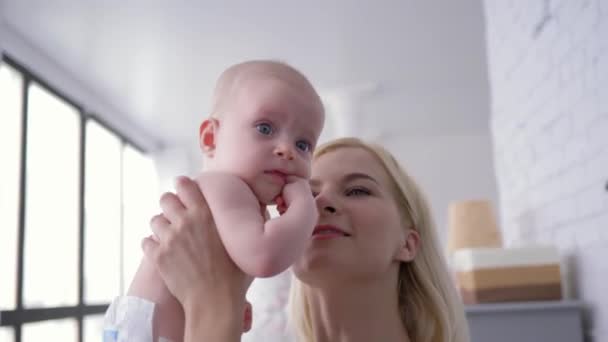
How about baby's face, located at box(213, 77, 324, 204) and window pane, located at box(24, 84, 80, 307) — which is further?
window pane, located at box(24, 84, 80, 307)

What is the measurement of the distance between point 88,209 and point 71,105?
3.49 feet

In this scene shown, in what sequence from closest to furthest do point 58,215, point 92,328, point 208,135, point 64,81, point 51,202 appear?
point 208,135 < point 51,202 < point 58,215 < point 64,81 < point 92,328

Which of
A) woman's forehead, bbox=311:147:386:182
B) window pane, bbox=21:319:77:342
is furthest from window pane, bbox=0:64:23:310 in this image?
woman's forehead, bbox=311:147:386:182

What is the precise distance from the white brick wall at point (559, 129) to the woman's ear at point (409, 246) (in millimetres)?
755

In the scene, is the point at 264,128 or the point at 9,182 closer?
the point at 264,128

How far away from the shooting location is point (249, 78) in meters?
1.27

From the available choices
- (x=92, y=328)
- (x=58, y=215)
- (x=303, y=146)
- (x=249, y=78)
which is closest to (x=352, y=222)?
(x=303, y=146)

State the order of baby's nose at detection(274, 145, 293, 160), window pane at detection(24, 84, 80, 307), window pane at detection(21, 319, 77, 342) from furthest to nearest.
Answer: window pane at detection(24, 84, 80, 307)
window pane at detection(21, 319, 77, 342)
baby's nose at detection(274, 145, 293, 160)

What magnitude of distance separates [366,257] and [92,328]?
18.1 feet

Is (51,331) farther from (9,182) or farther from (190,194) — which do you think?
(190,194)

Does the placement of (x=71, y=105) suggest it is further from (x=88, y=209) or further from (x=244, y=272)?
(x=244, y=272)

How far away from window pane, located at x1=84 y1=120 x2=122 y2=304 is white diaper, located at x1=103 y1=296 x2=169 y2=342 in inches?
212

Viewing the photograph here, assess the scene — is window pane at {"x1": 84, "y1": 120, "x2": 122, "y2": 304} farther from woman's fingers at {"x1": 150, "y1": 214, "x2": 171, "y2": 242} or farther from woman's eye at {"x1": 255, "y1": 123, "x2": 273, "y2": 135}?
woman's eye at {"x1": 255, "y1": 123, "x2": 273, "y2": 135}

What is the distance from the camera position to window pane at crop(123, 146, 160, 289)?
25.5 feet
